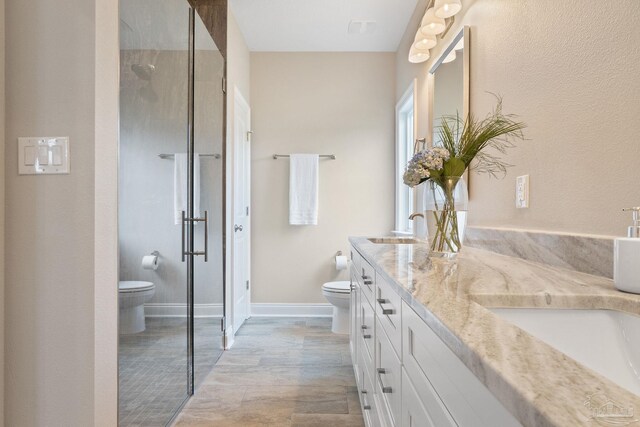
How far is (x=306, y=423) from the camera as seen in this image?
72.4 inches

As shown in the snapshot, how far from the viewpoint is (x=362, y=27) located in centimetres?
323

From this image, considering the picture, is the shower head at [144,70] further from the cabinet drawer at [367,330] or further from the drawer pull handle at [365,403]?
the drawer pull handle at [365,403]

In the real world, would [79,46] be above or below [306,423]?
above

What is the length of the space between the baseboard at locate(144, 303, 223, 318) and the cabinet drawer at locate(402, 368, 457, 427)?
44.1 inches

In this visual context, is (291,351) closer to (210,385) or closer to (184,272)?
(210,385)

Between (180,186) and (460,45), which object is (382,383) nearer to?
(180,186)

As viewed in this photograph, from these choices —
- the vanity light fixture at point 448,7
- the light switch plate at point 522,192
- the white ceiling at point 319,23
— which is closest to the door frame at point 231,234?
the white ceiling at point 319,23

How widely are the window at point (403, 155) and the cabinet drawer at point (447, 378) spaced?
257cm

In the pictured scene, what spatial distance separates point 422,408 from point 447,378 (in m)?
0.19

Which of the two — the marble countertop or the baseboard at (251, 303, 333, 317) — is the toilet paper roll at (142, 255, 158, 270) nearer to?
the marble countertop

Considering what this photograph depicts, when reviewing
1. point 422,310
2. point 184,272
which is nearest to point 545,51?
point 422,310

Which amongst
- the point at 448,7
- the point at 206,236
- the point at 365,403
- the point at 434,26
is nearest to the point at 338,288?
the point at 206,236

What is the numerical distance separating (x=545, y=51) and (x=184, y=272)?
176cm

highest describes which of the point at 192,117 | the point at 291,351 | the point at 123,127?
the point at 192,117
